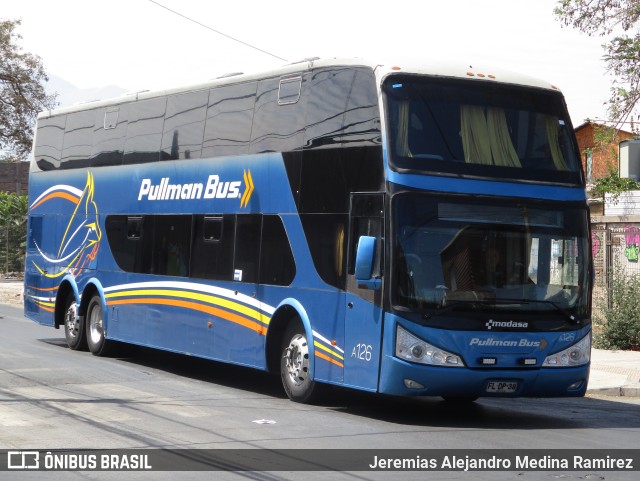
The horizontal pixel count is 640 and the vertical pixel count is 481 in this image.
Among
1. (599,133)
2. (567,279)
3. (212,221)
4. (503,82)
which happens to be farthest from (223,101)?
(599,133)

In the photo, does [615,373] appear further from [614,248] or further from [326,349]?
[326,349]

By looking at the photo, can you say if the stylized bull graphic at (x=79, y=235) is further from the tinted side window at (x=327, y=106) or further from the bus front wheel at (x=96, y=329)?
the tinted side window at (x=327, y=106)

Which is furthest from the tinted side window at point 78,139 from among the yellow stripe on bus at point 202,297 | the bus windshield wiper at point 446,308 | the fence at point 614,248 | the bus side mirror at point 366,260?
the fence at point 614,248

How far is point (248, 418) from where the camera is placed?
12.2 metres

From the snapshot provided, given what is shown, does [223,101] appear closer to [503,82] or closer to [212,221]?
[212,221]

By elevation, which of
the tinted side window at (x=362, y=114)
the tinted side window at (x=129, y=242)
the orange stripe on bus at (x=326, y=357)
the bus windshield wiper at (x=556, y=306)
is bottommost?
the orange stripe on bus at (x=326, y=357)

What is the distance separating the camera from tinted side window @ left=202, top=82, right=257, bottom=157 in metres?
15.5

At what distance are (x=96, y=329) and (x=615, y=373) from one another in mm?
8745

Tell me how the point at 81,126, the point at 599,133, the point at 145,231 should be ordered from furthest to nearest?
the point at 599,133, the point at 81,126, the point at 145,231

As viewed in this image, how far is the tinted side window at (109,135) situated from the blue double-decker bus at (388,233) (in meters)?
2.71

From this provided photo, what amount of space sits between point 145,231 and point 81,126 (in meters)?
3.59

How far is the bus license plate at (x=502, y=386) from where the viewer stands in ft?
40.8

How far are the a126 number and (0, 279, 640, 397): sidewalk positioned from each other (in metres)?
5.13

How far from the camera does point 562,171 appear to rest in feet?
43.0
